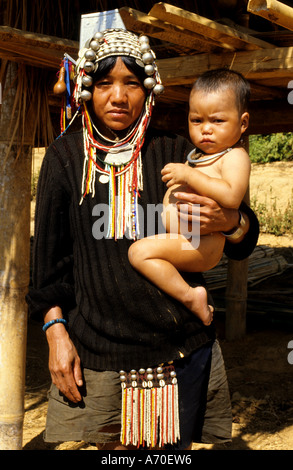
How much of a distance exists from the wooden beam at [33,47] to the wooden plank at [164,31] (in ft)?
1.83

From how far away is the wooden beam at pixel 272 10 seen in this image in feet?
7.14

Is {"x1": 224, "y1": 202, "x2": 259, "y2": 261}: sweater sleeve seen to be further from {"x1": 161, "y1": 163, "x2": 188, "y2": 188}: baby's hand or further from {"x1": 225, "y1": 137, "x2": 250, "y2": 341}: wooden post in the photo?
{"x1": 225, "y1": 137, "x2": 250, "y2": 341}: wooden post

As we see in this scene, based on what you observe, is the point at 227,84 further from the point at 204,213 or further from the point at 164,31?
the point at 164,31

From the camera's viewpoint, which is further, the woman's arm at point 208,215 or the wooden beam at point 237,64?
the wooden beam at point 237,64

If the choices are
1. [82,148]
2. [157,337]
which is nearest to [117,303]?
[157,337]

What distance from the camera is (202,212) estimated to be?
205 cm

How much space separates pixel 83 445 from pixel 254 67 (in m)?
2.94

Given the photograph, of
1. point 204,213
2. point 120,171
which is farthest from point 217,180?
point 120,171

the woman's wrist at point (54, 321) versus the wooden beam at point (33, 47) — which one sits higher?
the wooden beam at point (33, 47)

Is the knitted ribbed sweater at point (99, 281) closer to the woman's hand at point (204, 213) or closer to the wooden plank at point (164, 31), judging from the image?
the woman's hand at point (204, 213)

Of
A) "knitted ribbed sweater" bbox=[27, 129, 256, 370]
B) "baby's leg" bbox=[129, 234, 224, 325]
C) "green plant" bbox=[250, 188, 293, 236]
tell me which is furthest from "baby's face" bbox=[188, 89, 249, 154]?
"green plant" bbox=[250, 188, 293, 236]

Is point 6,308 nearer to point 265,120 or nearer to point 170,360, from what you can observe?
point 170,360

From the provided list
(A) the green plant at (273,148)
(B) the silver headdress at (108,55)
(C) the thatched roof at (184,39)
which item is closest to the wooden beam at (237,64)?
(C) the thatched roof at (184,39)

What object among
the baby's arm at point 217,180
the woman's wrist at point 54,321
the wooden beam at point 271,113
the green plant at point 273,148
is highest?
the green plant at point 273,148
